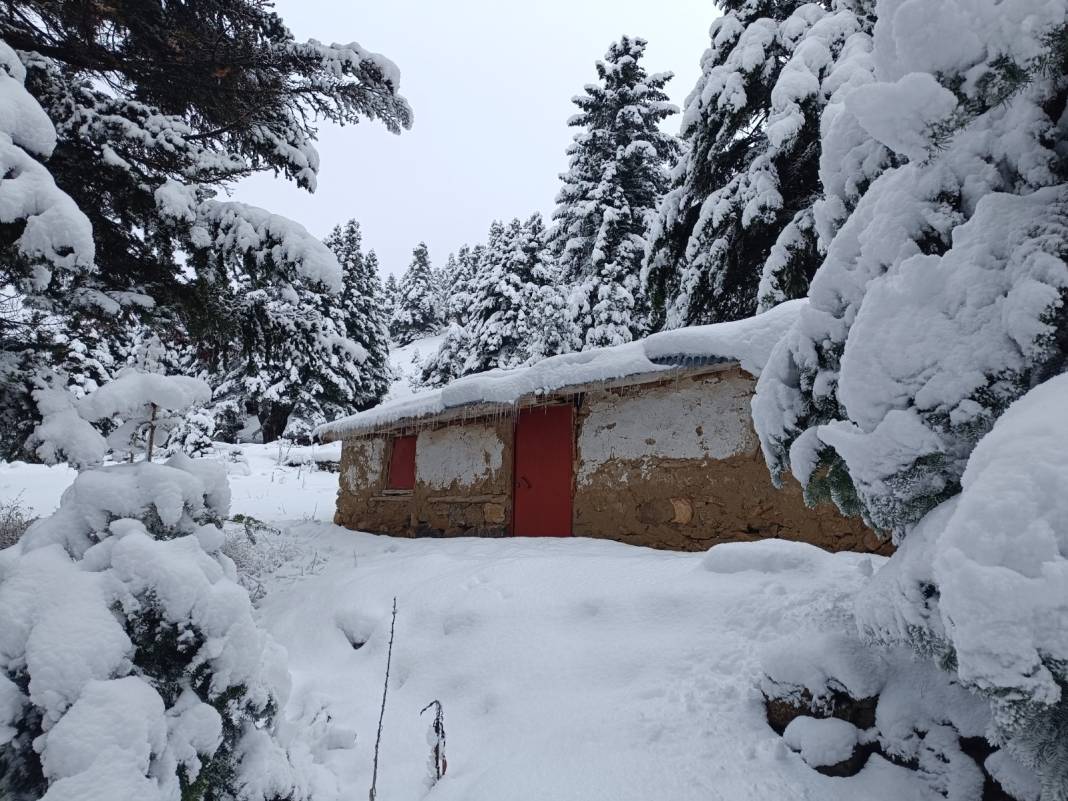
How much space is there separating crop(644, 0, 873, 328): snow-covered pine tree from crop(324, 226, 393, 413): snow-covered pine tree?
A: 1826 centimetres

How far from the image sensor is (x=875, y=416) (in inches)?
89.3

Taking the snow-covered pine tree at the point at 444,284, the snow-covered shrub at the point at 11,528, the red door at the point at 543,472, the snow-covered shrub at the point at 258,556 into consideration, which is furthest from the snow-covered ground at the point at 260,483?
the snow-covered pine tree at the point at 444,284

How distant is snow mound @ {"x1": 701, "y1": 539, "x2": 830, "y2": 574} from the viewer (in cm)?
401

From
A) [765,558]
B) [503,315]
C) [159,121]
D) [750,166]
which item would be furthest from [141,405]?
[503,315]

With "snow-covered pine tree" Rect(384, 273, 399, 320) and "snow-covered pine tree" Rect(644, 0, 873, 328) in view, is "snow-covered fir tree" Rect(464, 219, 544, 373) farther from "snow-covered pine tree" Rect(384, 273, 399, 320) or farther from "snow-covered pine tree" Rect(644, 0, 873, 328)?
"snow-covered pine tree" Rect(384, 273, 399, 320)

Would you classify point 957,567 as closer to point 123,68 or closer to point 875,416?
point 875,416

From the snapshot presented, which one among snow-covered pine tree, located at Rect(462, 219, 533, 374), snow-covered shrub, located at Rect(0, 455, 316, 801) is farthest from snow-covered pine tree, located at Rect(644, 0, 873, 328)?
snow-covered pine tree, located at Rect(462, 219, 533, 374)

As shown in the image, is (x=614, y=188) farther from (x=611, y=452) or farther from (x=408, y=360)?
(x=408, y=360)

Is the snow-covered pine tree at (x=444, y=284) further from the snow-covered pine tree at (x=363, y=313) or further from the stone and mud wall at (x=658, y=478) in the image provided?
the stone and mud wall at (x=658, y=478)

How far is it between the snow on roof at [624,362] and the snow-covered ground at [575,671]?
6.25 feet

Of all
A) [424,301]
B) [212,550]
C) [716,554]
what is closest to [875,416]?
[716,554]

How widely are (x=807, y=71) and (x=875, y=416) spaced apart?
7.72 metres

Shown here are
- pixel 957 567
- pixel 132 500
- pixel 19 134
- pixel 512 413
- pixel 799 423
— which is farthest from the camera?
pixel 512 413

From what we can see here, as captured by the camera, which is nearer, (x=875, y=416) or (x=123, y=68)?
(x=875, y=416)
